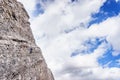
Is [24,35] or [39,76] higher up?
[24,35]

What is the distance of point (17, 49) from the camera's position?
154 feet

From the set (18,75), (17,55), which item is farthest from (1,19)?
(18,75)

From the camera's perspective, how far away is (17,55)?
4622cm

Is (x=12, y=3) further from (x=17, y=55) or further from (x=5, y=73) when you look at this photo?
(x=5, y=73)

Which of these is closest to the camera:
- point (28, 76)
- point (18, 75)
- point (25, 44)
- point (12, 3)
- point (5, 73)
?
point (5, 73)

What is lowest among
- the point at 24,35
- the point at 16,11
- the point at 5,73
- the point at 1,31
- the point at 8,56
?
the point at 5,73

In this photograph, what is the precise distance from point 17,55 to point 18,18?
36.4ft

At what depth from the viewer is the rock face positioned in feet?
141

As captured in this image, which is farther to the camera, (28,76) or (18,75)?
(28,76)

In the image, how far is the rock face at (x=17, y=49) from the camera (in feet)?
141

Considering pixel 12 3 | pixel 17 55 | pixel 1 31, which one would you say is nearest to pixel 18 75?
pixel 17 55

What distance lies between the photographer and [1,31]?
4466 cm

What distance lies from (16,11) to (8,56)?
14040mm

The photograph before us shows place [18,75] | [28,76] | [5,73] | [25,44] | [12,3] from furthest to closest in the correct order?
[12,3] → [25,44] → [28,76] → [18,75] → [5,73]
